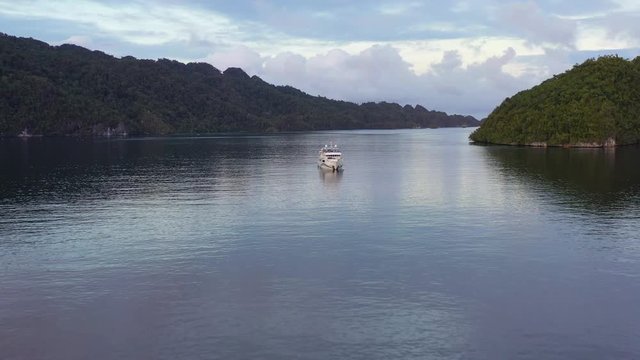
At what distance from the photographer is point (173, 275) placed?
2137 inches

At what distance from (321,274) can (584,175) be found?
104745 millimetres

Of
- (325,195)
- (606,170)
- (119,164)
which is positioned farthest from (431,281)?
(119,164)

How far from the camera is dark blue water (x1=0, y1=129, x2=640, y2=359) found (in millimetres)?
39188

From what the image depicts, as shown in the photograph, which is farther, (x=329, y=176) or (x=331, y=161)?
(x=331, y=161)

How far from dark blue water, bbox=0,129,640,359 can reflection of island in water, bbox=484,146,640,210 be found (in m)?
1.44

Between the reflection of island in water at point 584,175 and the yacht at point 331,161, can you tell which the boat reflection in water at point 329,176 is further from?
the reflection of island in water at point 584,175

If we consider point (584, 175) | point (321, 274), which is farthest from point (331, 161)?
point (321, 274)

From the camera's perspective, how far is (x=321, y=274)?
→ 5447cm

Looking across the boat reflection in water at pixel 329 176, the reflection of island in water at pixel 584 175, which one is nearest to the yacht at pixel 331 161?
the boat reflection in water at pixel 329 176

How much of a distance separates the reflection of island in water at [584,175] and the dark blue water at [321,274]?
1.44 meters

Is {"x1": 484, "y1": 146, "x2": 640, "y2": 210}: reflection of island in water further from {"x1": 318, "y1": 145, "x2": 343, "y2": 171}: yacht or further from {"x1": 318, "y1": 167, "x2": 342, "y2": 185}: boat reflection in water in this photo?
{"x1": 318, "y1": 145, "x2": 343, "y2": 171}: yacht

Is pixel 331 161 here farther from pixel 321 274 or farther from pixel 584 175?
pixel 321 274

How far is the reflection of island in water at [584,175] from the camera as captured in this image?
340 feet

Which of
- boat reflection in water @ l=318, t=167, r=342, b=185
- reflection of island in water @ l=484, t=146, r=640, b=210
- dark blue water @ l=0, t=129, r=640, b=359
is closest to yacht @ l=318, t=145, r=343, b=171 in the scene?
boat reflection in water @ l=318, t=167, r=342, b=185
